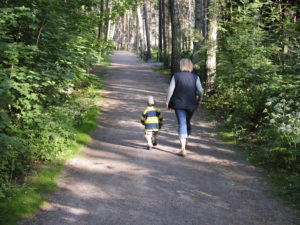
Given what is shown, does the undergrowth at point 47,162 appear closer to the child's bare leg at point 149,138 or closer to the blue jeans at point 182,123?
the child's bare leg at point 149,138

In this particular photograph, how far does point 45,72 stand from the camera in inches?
270

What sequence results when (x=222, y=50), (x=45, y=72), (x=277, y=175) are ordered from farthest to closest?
1. (x=222, y=50)
2. (x=45, y=72)
3. (x=277, y=175)

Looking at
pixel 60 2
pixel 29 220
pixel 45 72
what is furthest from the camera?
pixel 60 2

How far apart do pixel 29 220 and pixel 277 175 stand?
4.45m

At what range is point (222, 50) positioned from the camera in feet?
35.4

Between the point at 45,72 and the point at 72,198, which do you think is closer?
the point at 72,198

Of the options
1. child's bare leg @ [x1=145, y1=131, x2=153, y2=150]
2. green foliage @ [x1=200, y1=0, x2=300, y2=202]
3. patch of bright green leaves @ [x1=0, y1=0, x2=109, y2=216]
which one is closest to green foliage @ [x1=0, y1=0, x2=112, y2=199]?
patch of bright green leaves @ [x1=0, y1=0, x2=109, y2=216]

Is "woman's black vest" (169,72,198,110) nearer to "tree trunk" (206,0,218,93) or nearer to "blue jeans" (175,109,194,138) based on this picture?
"blue jeans" (175,109,194,138)

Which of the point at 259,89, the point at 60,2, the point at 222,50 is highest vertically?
the point at 60,2

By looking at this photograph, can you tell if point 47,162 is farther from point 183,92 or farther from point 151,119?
point 183,92

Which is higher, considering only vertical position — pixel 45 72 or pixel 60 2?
pixel 60 2

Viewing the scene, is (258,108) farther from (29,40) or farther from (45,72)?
(29,40)

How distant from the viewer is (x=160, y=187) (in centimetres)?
549

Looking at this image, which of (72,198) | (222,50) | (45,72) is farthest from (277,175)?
(222,50)
